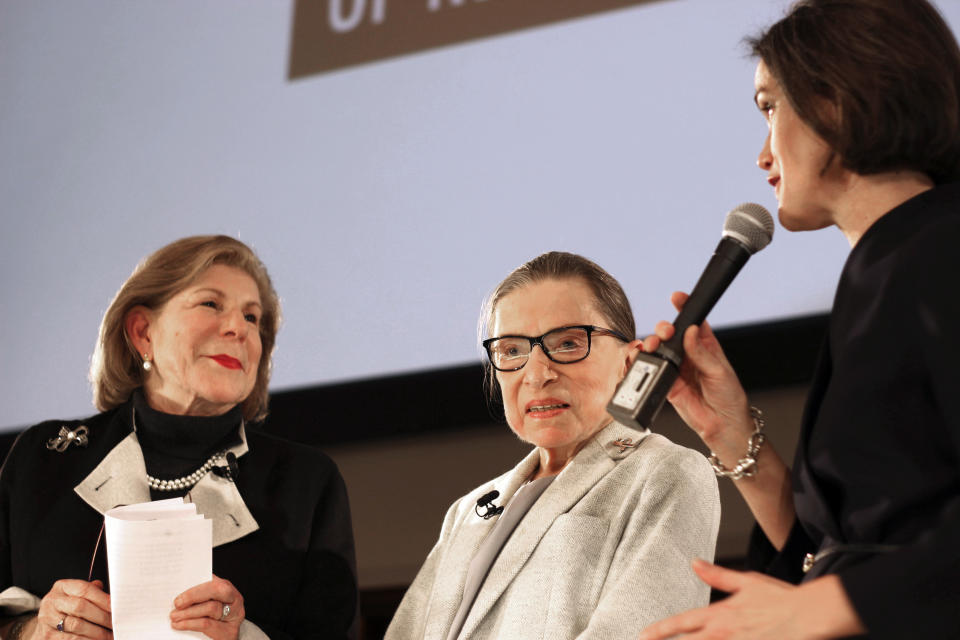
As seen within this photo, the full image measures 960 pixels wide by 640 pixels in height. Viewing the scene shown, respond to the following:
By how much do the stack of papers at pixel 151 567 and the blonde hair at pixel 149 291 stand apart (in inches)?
29.3

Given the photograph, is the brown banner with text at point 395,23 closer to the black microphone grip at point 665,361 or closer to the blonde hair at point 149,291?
the blonde hair at point 149,291

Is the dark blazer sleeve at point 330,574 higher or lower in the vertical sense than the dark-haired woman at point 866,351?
lower

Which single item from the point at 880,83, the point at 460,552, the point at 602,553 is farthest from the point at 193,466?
the point at 880,83

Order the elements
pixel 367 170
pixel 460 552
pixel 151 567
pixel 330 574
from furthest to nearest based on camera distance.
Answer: pixel 367 170 < pixel 330 574 < pixel 460 552 < pixel 151 567

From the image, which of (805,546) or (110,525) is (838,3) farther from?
(110,525)

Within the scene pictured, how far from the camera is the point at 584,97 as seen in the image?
3.31 metres

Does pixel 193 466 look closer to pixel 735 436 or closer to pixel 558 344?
pixel 558 344

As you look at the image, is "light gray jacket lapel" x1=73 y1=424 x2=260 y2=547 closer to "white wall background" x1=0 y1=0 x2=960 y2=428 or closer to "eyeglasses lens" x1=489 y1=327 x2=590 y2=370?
"eyeglasses lens" x1=489 y1=327 x2=590 y2=370

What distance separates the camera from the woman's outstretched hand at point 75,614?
1.95 meters

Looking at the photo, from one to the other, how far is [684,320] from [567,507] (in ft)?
2.34

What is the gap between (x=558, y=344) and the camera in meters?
2.15

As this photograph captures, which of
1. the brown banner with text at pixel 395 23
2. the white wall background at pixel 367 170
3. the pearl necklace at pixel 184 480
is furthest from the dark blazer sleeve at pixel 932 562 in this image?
the brown banner with text at pixel 395 23

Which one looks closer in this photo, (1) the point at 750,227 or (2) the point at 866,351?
(2) the point at 866,351

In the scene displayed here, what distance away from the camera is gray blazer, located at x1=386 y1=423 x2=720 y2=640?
1757mm
